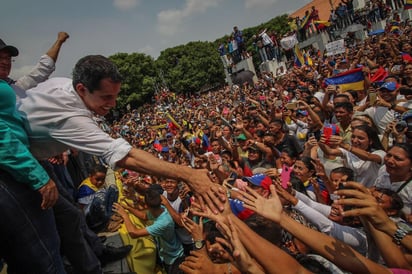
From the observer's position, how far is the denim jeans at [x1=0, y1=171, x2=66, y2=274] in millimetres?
1697

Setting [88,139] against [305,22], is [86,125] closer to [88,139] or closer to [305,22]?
[88,139]

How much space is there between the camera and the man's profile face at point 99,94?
188 centimetres

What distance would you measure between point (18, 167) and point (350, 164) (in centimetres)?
364

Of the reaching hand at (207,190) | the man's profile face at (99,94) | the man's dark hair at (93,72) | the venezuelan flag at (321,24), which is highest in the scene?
the venezuelan flag at (321,24)

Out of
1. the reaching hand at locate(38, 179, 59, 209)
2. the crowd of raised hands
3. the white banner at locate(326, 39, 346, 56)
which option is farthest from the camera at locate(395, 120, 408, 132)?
the white banner at locate(326, 39, 346, 56)

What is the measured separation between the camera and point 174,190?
13.4ft

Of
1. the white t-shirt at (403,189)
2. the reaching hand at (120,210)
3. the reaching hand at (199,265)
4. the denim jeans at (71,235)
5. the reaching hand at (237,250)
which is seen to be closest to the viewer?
the reaching hand at (237,250)

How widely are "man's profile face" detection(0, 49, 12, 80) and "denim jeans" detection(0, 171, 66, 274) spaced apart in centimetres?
76

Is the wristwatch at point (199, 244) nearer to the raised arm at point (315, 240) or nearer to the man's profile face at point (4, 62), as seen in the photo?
the raised arm at point (315, 240)

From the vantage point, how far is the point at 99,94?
75.0 inches

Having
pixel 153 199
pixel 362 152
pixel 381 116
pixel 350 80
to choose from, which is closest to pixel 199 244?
pixel 153 199

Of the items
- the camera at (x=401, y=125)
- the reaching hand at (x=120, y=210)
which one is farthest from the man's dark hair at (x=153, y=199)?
the camera at (x=401, y=125)

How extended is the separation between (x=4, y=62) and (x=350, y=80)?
6.77 metres

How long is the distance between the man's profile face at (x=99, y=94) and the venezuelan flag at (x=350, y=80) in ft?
20.3
